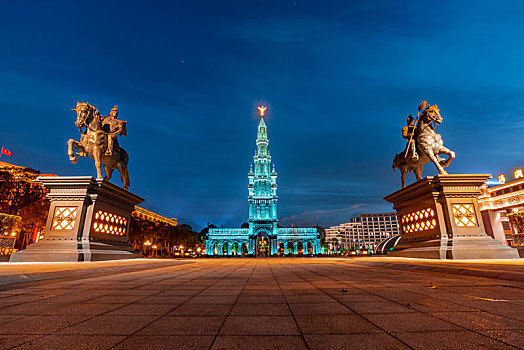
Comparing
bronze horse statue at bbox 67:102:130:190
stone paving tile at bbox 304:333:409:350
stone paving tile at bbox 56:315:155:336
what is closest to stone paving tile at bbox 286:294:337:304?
stone paving tile at bbox 304:333:409:350

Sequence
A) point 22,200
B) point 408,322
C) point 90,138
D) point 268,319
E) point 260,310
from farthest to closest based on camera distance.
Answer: point 22,200
point 90,138
point 260,310
point 268,319
point 408,322

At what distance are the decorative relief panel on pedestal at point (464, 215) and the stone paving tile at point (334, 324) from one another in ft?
45.8

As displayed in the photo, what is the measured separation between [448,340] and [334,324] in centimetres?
103

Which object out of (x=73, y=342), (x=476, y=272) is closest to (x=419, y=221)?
(x=476, y=272)

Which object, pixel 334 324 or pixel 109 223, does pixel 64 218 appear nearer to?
pixel 109 223

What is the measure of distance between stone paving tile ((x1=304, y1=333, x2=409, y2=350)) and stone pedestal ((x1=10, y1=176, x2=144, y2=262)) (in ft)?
46.1

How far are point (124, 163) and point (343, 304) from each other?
713 inches

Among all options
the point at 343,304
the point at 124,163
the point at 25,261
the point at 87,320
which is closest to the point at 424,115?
the point at 343,304

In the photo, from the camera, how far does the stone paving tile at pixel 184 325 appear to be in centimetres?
256

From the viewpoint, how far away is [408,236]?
54.9ft

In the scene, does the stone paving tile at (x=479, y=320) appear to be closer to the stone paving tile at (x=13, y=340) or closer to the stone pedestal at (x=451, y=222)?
the stone paving tile at (x=13, y=340)

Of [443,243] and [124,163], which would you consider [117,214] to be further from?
[443,243]

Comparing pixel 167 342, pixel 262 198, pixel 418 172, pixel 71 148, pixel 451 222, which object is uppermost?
pixel 262 198

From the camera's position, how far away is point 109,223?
52.1ft
